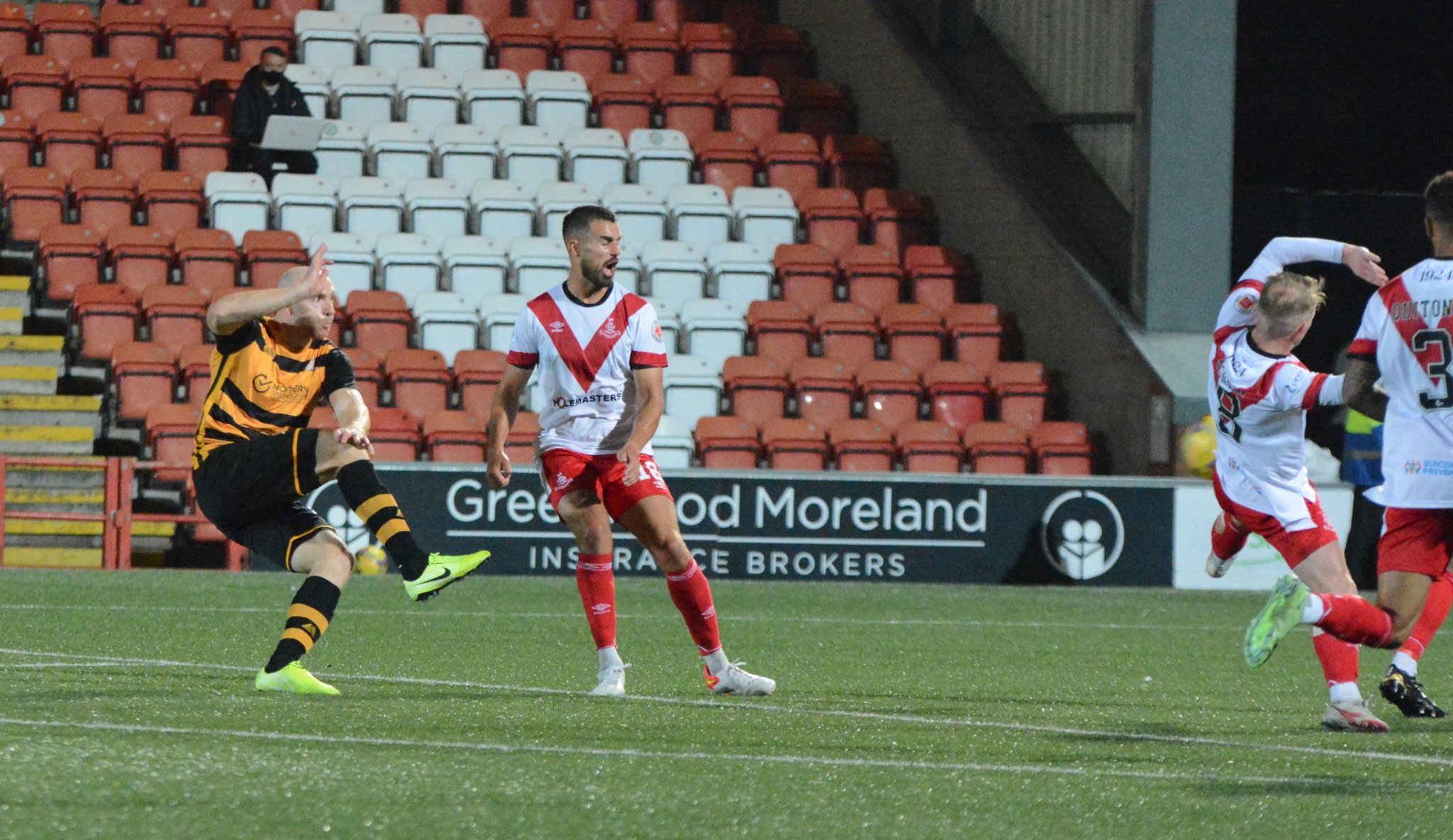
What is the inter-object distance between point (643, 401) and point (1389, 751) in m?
2.76

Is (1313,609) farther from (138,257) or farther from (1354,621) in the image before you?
(138,257)

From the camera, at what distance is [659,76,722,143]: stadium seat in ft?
63.0

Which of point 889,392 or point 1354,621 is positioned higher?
point 1354,621

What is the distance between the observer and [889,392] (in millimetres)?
16734

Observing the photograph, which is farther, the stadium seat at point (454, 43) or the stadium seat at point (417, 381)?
the stadium seat at point (454, 43)

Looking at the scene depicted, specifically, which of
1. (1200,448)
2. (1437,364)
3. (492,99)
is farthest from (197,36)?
(1437,364)

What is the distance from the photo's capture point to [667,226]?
18.2 metres

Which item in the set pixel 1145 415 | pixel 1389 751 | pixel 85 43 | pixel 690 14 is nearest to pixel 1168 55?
pixel 1145 415

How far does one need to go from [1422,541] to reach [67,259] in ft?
43.4

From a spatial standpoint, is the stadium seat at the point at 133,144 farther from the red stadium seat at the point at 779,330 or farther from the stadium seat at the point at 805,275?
the stadium seat at the point at 805,275

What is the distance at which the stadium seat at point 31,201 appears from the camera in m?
16.8

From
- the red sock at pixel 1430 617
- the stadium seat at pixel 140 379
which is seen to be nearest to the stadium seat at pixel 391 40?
the stadium seat at pixel 140 379

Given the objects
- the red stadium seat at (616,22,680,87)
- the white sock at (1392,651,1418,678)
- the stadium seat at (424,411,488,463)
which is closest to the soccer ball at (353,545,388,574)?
the stadium seat at (424,411,488,463)

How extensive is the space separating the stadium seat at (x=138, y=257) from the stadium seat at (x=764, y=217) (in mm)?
5286
